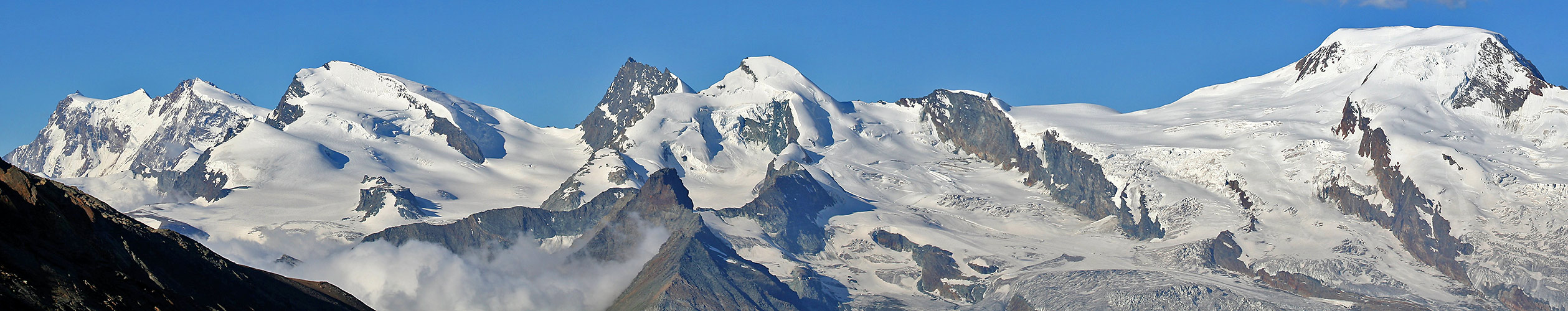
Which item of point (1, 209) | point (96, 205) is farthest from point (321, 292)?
point (1, 209)

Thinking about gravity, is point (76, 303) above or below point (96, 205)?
below

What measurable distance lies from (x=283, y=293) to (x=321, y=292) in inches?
474

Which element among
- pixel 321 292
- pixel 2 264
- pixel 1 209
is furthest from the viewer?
pixel 321 292

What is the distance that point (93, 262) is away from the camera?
114m

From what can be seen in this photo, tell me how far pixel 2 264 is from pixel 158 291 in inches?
779

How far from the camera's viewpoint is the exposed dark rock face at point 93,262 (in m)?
104

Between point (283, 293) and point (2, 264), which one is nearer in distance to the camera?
point (2, 264)

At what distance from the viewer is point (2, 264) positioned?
100500mm

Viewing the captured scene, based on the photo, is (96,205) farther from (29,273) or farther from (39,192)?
(29,273)

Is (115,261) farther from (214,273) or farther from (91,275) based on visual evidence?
(214,273)

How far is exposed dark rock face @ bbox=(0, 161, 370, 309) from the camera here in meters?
104

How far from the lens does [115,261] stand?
118 metres

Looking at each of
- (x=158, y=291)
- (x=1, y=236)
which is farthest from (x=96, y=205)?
(x=1, y=236)

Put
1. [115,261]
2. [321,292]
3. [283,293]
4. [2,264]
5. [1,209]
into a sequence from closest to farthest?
[2,264] → [1,209] → [115,261] → [283,293] → [321,292]
